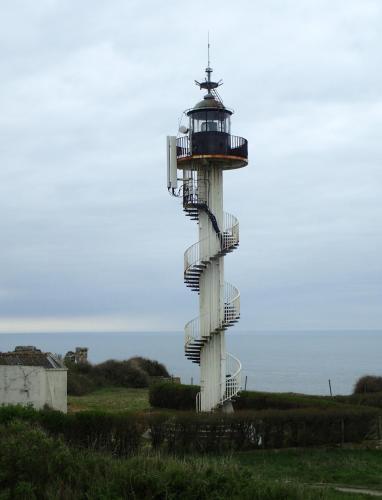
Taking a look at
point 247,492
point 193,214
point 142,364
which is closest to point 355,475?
point 247,492

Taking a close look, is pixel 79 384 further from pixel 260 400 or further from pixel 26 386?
pixel 26 386

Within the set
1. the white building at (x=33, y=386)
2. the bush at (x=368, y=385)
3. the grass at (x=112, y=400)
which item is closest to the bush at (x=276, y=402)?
the grass at (x=112, y=400)

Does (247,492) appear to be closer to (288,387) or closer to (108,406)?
(108,406)

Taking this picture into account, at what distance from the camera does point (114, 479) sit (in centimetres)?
1214

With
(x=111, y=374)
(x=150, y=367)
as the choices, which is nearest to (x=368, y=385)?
(x=111, y=374)

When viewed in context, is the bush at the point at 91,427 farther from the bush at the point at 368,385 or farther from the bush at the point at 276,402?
the bush at the point at 368,385

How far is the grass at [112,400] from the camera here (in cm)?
2986

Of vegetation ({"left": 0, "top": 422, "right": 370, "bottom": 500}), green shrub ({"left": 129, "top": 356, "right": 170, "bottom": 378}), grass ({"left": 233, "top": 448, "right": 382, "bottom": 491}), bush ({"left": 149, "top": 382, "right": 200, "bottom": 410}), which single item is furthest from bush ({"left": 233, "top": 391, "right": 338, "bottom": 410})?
green shrub ({"left": 129, "top": 356, "right": 170, "bottom": 378})

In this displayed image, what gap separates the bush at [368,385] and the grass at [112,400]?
30.9 feet

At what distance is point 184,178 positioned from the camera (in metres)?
26.1

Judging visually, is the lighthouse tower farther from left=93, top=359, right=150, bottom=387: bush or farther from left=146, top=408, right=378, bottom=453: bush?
left=93, top=359, right=150, bottom=387: bush

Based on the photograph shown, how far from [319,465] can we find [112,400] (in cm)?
1603

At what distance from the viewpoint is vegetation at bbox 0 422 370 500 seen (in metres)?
11.7

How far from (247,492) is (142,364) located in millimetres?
34463
